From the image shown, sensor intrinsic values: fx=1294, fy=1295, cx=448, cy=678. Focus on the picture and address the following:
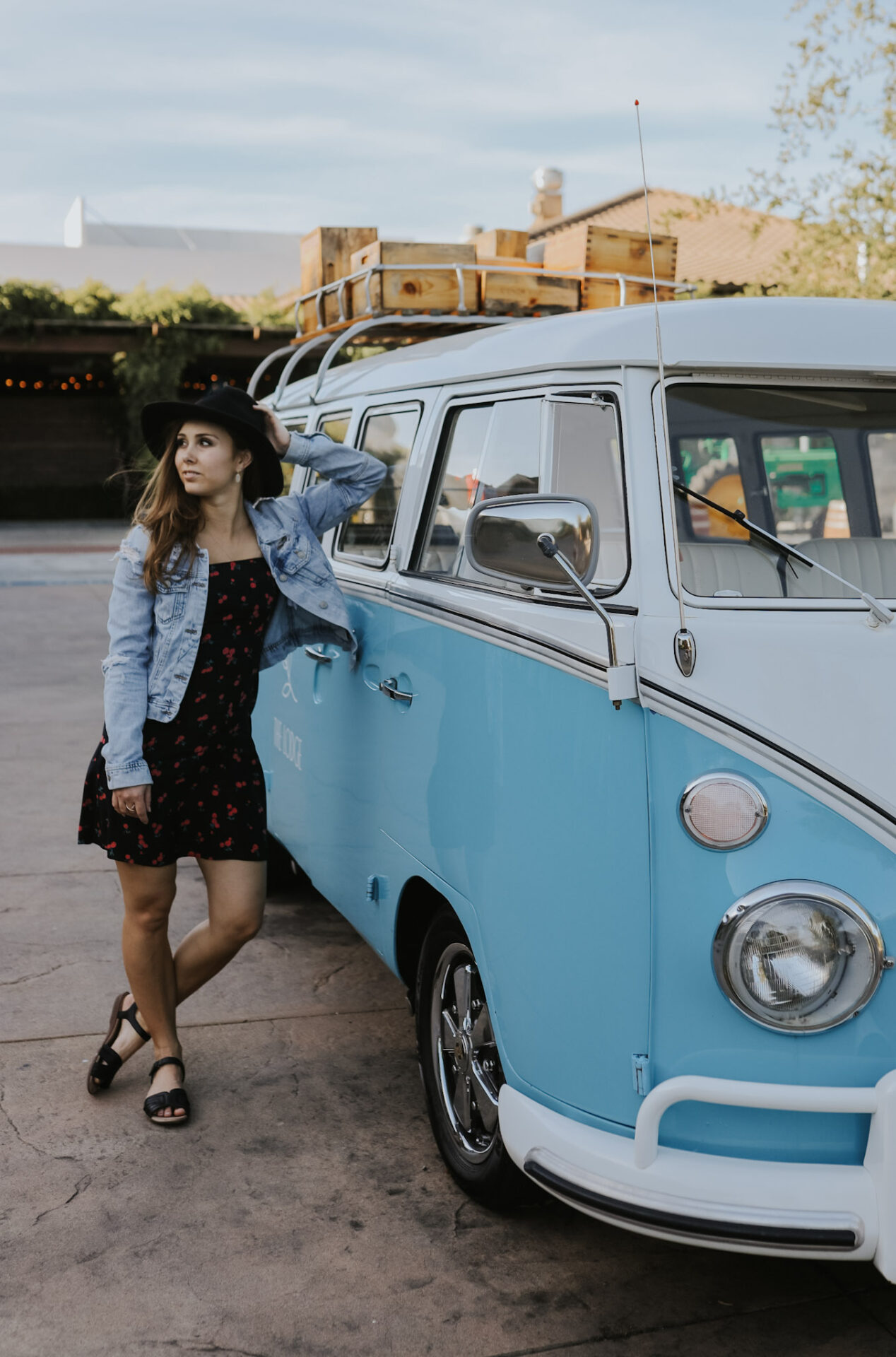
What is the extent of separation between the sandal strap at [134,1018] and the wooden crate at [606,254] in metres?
2.88

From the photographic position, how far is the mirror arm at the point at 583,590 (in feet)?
8.02

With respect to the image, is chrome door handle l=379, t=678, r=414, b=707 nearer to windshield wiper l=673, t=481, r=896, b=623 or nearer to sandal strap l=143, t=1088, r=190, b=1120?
windshield wiper l=673, t=481, r=896, b=623

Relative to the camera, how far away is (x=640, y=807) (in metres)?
2.40

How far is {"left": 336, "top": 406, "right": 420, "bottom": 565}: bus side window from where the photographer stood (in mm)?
3742

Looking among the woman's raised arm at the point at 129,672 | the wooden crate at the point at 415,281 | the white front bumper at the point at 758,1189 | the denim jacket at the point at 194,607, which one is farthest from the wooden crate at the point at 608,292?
the white front bumper at the point at 758,1189

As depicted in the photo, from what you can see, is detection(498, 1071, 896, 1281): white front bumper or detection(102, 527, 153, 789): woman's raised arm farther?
detection(102, 527, 153, 789): woman's raised arm

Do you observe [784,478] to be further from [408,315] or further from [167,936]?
[167,936]

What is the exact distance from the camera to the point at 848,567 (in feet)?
9.95

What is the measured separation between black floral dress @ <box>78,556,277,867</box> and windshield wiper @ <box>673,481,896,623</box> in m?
1.25

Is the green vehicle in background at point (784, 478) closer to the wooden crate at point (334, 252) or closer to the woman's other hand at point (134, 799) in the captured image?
the woman's other hand at point (134, 799)

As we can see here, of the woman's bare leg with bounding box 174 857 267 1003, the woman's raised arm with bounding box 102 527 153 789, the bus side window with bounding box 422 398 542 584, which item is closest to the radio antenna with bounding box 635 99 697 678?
the bus side window with bounding box 422 398 542 584

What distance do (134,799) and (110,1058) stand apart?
94 cm

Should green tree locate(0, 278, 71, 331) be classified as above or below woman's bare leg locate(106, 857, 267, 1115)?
above

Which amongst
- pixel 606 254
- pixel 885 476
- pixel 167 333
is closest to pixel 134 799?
pixel 885 476
